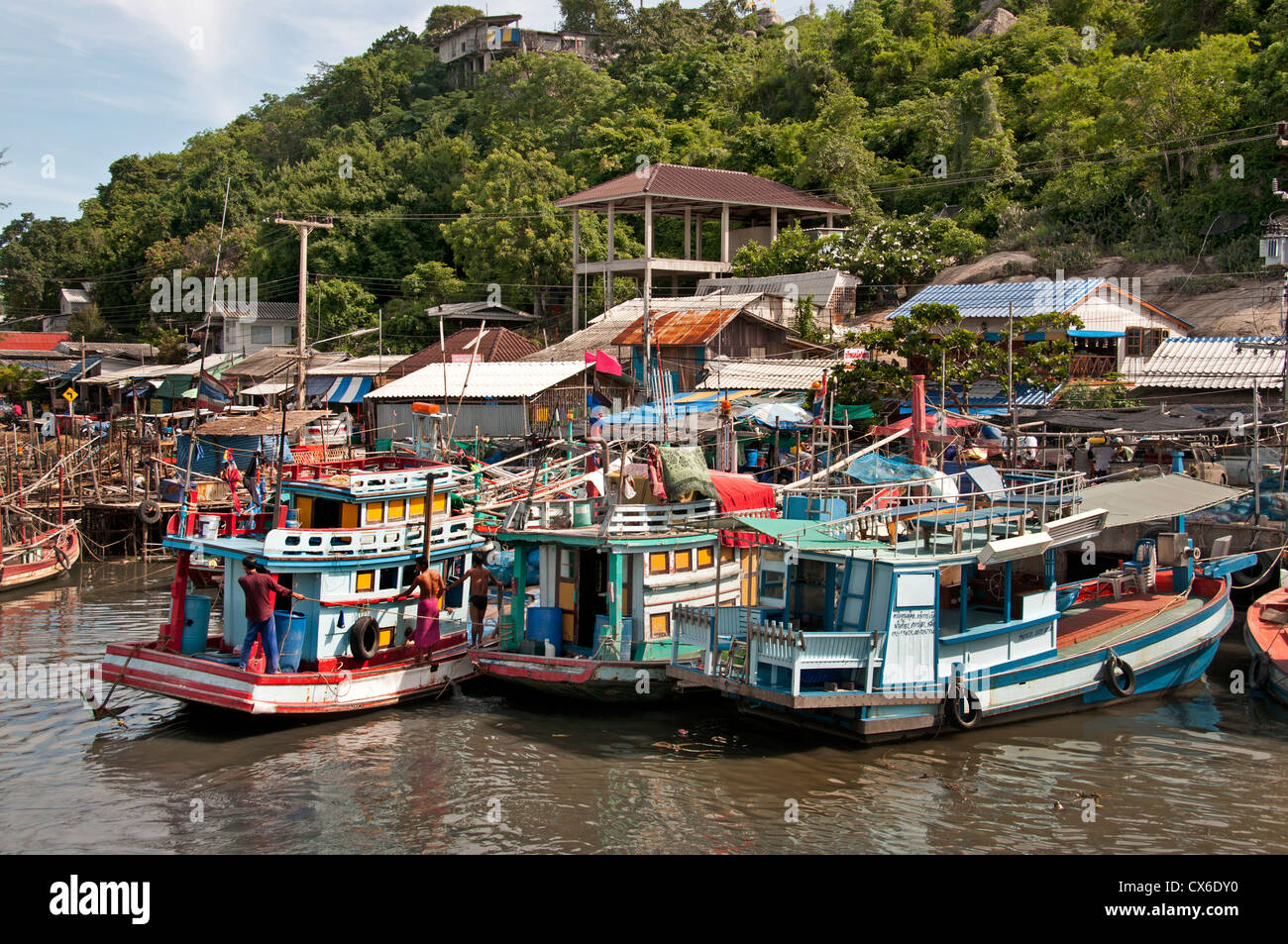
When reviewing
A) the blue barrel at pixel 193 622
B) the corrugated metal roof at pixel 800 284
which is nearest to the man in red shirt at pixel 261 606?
the blue barrel at pixel 193 622

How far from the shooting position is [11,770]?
14.2 m

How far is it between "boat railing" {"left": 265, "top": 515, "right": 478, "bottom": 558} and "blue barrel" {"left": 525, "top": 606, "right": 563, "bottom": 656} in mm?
1812

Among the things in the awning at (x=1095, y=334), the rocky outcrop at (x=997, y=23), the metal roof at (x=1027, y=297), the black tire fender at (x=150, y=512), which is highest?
the rocky outcrop at (x=997, y=23)

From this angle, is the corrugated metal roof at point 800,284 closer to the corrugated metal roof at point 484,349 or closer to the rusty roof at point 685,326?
the rusty roof at point 685,326

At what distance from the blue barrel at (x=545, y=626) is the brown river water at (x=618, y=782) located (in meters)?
1.04

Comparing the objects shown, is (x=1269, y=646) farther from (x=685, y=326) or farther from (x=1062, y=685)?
(x=685, y=326)

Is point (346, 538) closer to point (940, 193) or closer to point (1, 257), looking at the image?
point (940, 193)

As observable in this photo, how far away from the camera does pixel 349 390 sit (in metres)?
43.1

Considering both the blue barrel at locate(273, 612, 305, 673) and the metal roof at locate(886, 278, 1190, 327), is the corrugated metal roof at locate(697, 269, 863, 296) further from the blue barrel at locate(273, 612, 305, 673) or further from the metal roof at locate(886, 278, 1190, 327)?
the blue barrel at locate(273, 612, 305, 673)

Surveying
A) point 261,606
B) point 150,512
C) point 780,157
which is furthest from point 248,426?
point 780,157

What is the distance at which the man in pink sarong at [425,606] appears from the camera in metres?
16.4

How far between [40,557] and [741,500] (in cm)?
1872
